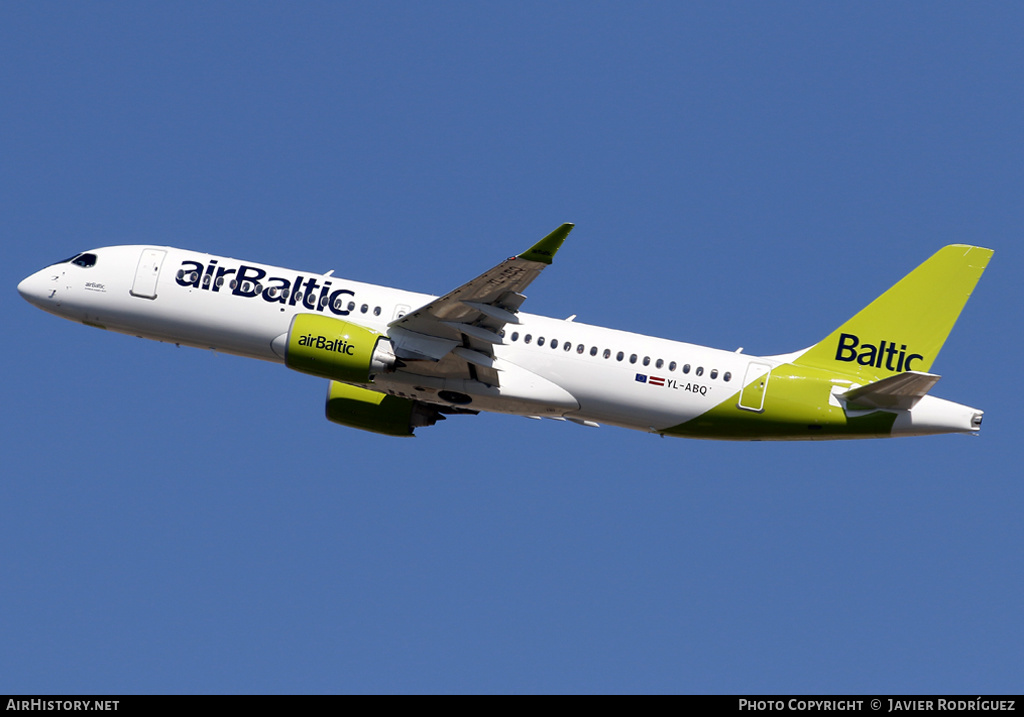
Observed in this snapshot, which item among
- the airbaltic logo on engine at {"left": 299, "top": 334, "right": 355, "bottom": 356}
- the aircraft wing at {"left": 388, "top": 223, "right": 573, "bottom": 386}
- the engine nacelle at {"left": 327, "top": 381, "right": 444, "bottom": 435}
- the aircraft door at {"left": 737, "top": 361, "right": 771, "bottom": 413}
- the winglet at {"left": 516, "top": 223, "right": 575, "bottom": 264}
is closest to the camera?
the winglet at {"left": 516, "top": 223, "right": 575, "bottom": 264}

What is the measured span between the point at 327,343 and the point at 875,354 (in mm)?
17431

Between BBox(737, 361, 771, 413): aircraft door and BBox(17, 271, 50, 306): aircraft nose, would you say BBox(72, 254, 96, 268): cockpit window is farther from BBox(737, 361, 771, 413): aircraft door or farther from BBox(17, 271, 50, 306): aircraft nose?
BBox(737, 361, 771, 413): aircraft door

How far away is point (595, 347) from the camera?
37188 mm

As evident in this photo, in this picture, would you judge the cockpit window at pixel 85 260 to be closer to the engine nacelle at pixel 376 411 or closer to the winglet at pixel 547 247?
the engine nacelle at pixel 376 411

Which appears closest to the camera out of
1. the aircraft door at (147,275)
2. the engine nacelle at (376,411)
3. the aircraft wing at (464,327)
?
the aircraft wing at (464,327)


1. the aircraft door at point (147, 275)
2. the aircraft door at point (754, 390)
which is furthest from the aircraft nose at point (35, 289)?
the aircraft door at point (754, 390)

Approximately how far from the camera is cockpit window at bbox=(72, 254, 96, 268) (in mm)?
39750

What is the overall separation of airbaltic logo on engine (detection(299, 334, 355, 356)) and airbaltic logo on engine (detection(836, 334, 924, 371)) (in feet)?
51.5

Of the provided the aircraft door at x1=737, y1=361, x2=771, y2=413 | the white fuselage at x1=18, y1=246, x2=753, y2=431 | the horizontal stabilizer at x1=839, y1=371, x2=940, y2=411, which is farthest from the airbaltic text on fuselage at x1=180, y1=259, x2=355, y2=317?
the horizontal stabilizer at x1=839, y1=371, x2=940, y2=411

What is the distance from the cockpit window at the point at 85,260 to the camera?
3975 centimetres

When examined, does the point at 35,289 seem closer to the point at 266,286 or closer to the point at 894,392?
the point at 266,286

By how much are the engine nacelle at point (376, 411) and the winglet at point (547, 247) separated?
9.51 metres
